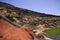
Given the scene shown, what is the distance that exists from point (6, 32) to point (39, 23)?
276 cm

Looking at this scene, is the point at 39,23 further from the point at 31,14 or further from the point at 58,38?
the point at 58,38

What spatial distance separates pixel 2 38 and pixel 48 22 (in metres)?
3.12

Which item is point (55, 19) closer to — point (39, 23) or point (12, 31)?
point (39, 23)

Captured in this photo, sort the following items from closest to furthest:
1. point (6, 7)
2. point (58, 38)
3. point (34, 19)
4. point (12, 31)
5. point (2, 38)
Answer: point (2, 38), point (12, 31), point (58, 38), point (6, 7), point (34, 19)

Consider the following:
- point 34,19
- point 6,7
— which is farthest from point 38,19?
point 6,7

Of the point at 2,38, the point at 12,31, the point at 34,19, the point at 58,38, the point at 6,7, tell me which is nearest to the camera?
the point at 2,38

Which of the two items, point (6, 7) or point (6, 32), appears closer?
point (6, 32)

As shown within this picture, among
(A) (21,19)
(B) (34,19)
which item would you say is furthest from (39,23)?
(A) (21,19)

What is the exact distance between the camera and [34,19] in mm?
4000

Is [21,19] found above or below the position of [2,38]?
below

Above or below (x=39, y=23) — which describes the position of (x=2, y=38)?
above

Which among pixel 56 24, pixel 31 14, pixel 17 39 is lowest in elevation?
pixel 56 24

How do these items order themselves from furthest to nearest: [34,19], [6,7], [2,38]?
1. [34,19]
2. [6,7]
3. [2,38]

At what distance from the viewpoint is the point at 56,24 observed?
4.22m
